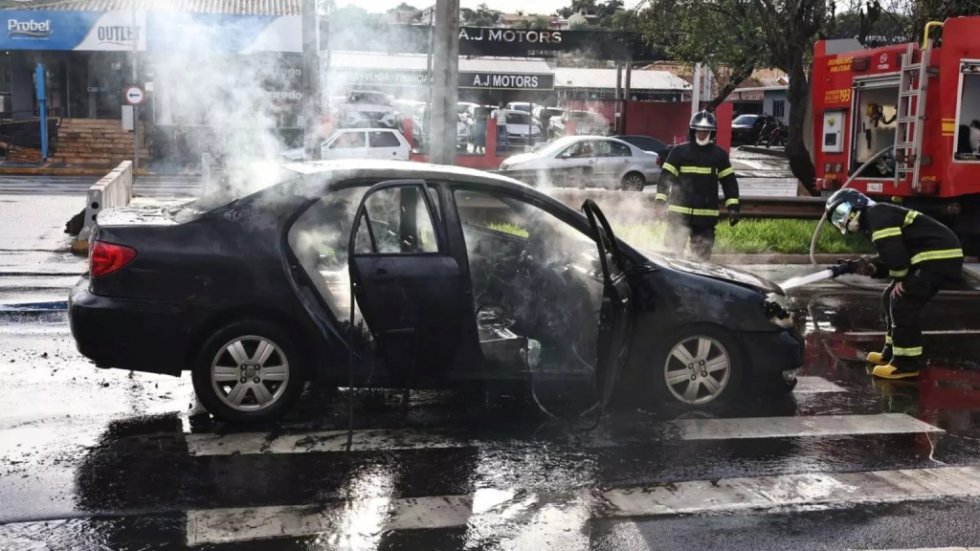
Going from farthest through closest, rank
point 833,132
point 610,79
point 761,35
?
point 610,79
point 761,35
point 833,132

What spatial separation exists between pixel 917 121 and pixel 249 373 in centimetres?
968

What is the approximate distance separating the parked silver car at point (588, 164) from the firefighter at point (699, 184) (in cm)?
1216

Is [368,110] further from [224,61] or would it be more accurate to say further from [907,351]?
[907,351]

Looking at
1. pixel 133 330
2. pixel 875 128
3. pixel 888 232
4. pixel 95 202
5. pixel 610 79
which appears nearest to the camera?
pixel 133 330

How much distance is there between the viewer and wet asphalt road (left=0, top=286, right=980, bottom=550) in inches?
164

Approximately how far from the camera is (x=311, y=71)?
13.2 meters

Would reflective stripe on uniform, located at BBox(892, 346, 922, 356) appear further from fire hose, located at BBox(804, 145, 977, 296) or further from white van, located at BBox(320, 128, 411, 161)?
white van, located at BBox(320, 128, 411, 161)

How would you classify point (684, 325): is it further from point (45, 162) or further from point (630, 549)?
point (45, 162)

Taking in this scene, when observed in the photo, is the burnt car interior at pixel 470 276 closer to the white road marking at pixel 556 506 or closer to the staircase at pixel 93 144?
the white road marking at pixel 556 506

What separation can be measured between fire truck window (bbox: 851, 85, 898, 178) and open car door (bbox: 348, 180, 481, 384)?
31.1 feet

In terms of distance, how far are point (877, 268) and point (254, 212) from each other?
4.53 metres

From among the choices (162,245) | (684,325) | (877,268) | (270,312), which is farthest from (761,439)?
(162,245)

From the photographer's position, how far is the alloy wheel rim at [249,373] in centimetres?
535

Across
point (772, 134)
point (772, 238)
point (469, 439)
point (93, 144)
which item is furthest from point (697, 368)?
point (772, 134)
